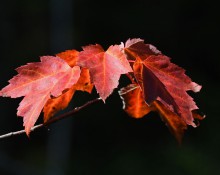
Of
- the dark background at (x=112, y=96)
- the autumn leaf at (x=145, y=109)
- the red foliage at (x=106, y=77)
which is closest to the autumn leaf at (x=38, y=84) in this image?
the red foliage at (x=106, y=77)

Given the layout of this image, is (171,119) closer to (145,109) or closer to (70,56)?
(145,109)

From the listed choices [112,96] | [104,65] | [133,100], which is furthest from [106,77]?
[112,96]

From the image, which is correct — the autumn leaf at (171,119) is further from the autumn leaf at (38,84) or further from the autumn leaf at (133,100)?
the autumn leaf at (38,84)

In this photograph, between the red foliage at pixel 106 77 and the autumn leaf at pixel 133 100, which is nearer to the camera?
the red foliage at pixel 106 77

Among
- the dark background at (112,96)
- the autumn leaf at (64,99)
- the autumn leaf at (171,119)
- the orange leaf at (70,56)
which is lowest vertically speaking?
the dark background at (112,96)

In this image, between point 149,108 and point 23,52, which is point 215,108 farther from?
point 149,108

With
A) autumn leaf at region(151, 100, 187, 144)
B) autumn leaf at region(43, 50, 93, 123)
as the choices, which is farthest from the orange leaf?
autumn leaf at region(151, 100, 187, 144)

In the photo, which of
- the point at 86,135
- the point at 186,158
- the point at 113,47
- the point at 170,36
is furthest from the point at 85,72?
the point at 170,36
